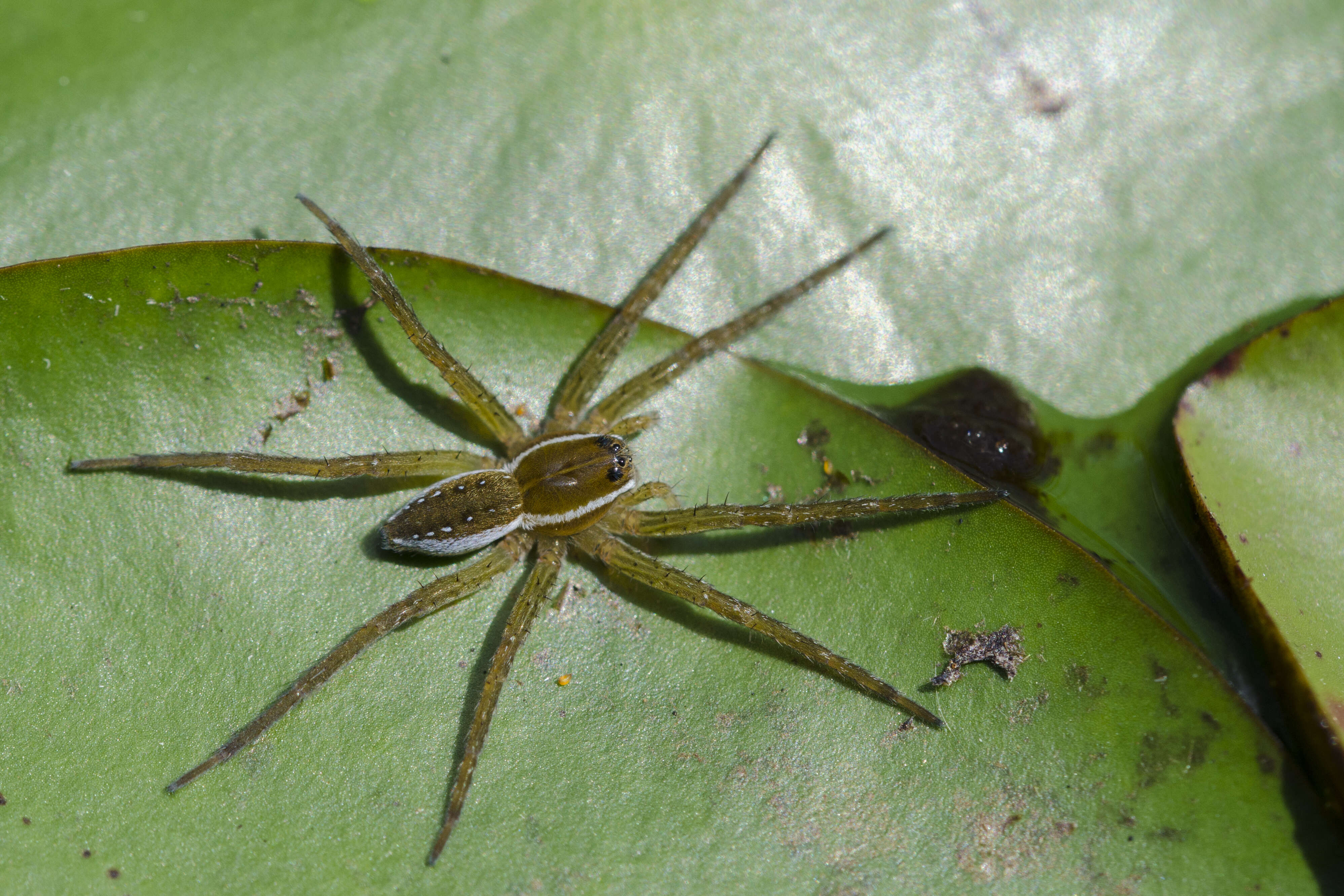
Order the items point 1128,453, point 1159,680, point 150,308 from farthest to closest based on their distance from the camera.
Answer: point 1128,453 → point 150,308 → point 1159,680

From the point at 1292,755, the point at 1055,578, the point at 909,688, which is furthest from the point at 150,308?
the point at 1292,755

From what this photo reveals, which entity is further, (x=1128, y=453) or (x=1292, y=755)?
(x=1128, y=453)

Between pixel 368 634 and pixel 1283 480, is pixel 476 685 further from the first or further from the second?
pixel 1283 480

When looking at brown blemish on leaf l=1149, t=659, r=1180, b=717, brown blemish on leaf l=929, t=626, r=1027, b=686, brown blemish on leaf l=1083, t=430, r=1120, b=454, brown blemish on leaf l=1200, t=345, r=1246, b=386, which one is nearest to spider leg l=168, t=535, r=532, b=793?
brown blemish on leaf l=929, t=626, r=1027, b=686

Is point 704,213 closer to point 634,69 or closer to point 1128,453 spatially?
point 634,69

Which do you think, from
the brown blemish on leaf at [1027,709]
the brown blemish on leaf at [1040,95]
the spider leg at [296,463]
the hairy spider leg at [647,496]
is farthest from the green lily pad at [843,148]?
the brown blemish on leaf at [1027,709]

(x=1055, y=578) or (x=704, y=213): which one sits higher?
(x=704, y=213)

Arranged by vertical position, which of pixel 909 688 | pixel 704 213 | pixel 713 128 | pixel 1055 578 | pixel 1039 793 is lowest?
pixel 1039 793

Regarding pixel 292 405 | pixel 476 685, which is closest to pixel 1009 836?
pixel 476 685
